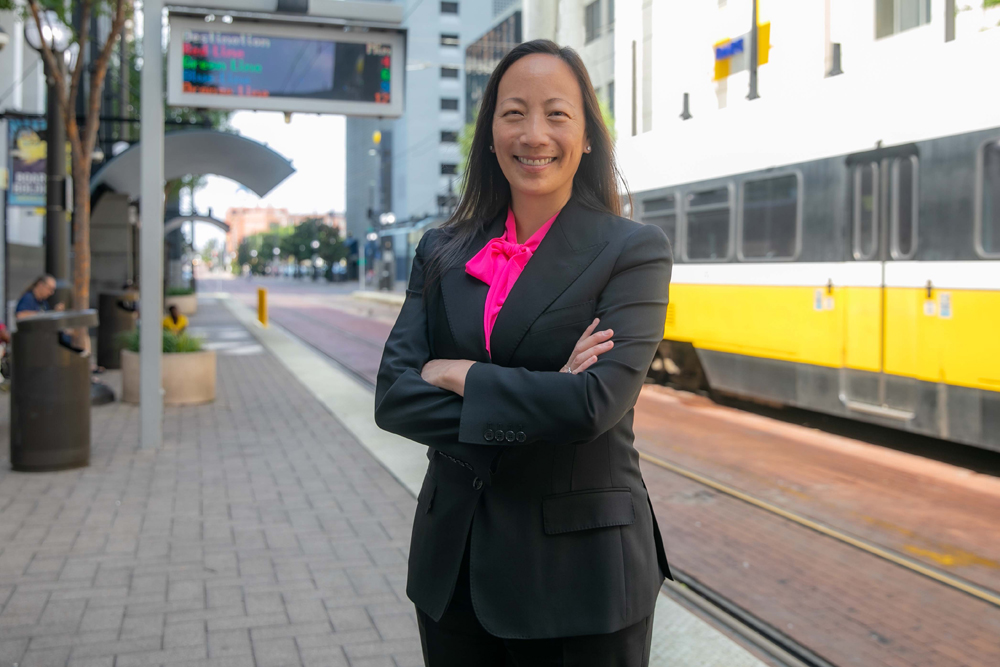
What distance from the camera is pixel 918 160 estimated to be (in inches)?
305

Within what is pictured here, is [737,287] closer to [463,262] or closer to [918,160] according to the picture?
[918,160]

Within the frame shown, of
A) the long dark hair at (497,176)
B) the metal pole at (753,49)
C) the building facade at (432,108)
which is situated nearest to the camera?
the long dark hair at (497,176)

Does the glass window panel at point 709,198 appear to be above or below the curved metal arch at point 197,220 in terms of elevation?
below

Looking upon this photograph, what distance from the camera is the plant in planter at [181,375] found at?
36.3ft

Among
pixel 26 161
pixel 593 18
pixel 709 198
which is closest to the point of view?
pixel 593 18

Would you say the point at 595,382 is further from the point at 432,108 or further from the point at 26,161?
the point at 432,108

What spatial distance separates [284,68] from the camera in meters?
8.87

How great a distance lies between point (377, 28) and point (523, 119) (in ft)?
25.8

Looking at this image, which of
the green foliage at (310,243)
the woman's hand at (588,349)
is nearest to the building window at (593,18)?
the woman's hand at (588,349)

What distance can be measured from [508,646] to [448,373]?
1.75ft

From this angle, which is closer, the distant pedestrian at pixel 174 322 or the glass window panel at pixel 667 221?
the glass window panel at pixel 667 221

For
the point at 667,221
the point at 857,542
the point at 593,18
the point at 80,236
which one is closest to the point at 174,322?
the point at 80,236

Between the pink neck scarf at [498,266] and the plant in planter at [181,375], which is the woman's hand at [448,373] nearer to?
the pink neck scarf at [498,266]

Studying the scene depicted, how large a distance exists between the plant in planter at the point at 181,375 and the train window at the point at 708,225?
571 cm
